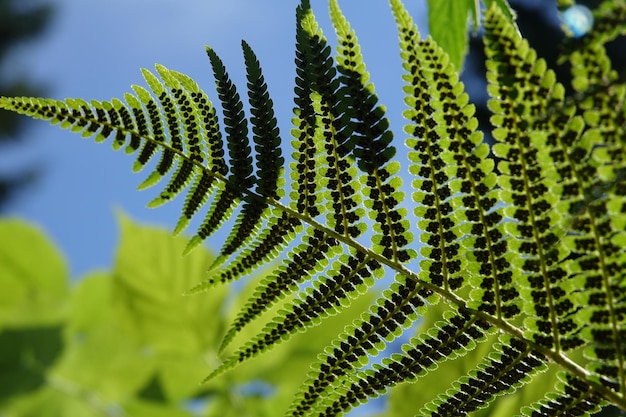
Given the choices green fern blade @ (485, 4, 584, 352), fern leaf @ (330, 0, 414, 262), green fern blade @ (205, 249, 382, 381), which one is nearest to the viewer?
green fern blade @ (485, 4, 584, 352)

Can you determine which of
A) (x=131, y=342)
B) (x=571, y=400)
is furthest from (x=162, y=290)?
(x=571, y=400)

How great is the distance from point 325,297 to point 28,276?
44.4 inches

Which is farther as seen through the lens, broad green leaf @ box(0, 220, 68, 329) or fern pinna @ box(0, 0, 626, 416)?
broad green leaf @ box(0, 220, 68, 329)

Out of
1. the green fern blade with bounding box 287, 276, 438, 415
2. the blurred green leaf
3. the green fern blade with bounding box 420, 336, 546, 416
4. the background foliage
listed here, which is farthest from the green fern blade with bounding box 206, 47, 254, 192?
the blurred green leaf

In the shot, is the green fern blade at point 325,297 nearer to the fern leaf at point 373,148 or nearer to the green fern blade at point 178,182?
the fern leaf at point 373,148

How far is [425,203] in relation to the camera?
29.0 inches

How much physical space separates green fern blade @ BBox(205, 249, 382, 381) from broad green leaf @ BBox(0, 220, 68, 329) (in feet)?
3.27

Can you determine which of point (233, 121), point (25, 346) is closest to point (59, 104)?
point (233, 121)

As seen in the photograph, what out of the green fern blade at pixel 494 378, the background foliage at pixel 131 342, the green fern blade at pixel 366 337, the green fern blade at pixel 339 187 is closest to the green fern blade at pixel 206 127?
the green fern blade at pixel 339 187

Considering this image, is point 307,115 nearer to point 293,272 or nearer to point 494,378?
point 293,272

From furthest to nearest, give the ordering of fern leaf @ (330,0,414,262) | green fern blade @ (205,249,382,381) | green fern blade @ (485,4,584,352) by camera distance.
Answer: green fern blade @ (205,249,382,381) < fern leaf @ (330,0,414,262) < green fern blade @ (485,4,584,352)

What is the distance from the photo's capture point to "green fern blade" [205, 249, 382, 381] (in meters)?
0.79

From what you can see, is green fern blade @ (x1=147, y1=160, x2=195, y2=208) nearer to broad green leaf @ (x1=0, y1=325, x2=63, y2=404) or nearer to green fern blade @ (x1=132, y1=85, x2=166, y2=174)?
green fern blade @ (x1=132, y1=85, x2=166, y2=174)

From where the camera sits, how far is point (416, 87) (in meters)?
→ 0.68
